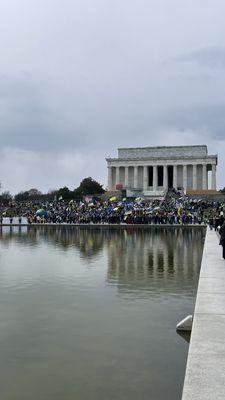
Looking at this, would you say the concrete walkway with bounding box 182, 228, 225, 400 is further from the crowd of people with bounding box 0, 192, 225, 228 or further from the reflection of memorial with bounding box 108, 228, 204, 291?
the crowd of people with bounding box 0, 192, 225, 228

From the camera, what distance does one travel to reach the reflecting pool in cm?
646

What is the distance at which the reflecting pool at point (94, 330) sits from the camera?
6465mm

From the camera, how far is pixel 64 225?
50625 mm

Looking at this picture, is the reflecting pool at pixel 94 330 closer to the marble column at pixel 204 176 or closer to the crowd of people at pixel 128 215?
the crowd of people at pixel 128 215

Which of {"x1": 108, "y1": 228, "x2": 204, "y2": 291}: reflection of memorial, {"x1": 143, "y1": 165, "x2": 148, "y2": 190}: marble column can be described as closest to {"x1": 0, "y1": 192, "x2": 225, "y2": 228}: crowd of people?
{"x1": 108, "y1": 228, "x2": 204, "y2": 291}: reflection of memorial

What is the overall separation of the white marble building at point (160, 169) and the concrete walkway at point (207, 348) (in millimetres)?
94291

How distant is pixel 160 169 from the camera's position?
113 m

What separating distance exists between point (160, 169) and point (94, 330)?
346ft

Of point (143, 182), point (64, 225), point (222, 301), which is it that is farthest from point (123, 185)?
point (222, 301)

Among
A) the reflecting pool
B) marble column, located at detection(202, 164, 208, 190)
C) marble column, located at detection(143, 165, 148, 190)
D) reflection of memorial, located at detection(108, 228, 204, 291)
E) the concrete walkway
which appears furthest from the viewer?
marble column, located at detection(143, 165, 148, 190)

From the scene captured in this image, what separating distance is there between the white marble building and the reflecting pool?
8917 cm

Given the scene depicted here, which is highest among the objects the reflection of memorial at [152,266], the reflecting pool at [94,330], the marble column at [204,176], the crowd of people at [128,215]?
the marble column at [204,176]

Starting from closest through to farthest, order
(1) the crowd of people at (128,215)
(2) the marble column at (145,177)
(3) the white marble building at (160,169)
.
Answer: (1) the crowd of people at (128,215) → (3) the white marble building at (160,169) → (2) the marble column at (145,177)

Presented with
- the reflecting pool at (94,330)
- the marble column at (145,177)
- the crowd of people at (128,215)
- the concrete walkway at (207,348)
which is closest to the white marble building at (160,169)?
the marble column at (145,177)
